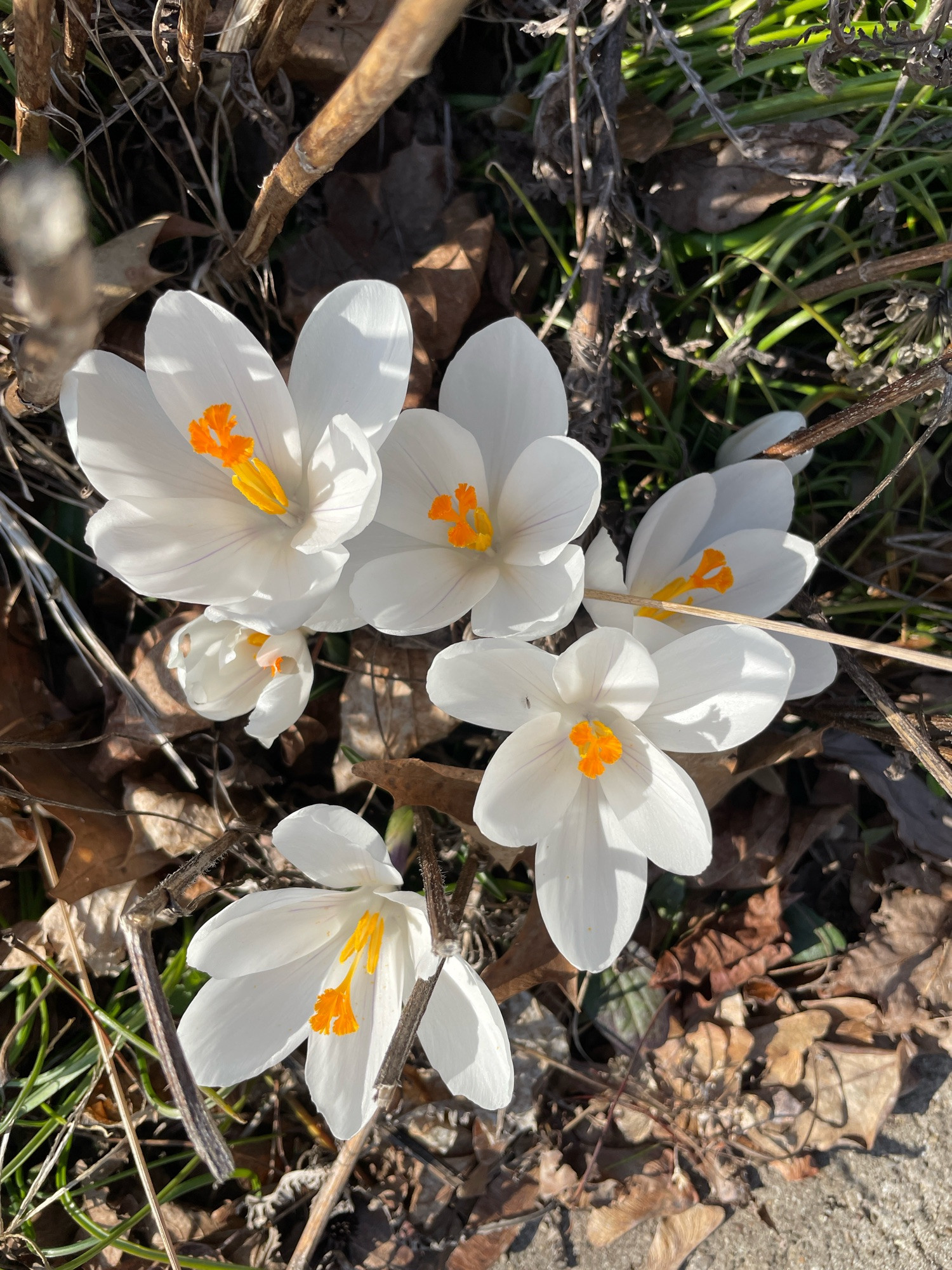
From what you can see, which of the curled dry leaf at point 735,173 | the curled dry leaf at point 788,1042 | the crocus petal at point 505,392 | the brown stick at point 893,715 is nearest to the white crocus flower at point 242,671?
the crocus petal at point 505,392

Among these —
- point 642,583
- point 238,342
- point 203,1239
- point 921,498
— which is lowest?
point 203,1239

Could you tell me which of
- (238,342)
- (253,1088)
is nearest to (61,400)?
(238,342)

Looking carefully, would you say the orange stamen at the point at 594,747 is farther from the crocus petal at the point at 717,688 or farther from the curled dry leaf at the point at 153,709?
the curled dry leaf at the point at 153,709

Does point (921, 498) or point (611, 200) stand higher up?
point (611, 200)

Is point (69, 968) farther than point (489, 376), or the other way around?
point (69, 968)

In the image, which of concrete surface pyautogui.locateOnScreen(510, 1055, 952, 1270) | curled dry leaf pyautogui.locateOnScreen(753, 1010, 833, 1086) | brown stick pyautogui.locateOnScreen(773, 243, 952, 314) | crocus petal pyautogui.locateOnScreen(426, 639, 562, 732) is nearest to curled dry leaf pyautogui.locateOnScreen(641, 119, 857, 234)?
brown stick pyautogui.locateOnScreen(773, 243, 952, 314)

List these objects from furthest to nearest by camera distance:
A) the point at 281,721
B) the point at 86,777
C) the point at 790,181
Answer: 1. the point at 86,777
2. the point at 790,181
3. the point at 281,721

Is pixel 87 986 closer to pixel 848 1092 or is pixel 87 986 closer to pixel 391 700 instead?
pixel 391 700

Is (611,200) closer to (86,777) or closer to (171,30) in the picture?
(171,30)

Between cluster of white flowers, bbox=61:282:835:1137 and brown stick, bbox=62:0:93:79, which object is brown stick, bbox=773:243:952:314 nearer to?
cluster of white flowers, bbox=61:282:835:1137
